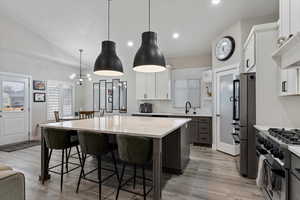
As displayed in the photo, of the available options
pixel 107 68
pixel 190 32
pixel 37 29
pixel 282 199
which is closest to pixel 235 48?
pixel 190 32

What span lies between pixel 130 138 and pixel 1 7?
4564 millimetres

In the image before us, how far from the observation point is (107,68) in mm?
2908

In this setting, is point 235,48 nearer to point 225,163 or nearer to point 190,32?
point 190,32

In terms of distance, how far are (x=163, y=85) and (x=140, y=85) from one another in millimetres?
869

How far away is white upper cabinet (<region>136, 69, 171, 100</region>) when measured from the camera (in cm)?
531

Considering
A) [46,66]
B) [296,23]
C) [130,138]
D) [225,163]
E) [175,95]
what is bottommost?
[225,163]

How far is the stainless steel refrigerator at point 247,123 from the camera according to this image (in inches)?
105

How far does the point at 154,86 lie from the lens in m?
5.48

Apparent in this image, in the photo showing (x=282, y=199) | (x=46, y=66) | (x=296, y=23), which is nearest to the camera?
(x=282, y=199)

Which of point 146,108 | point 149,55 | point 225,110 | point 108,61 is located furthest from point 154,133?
point 146,108

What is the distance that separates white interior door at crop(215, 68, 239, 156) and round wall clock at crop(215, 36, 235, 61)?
1.14 ft

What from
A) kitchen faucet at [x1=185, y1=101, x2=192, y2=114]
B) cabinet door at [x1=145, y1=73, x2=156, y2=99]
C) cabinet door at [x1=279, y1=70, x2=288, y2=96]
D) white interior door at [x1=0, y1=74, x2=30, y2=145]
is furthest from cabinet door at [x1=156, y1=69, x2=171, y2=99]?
white interior door at [x1=0, y1=74, x2=30, y2=145]

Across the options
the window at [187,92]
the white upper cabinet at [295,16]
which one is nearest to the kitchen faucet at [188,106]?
the window at [187,92]

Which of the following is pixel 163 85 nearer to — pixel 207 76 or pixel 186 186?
pixel 207 76
